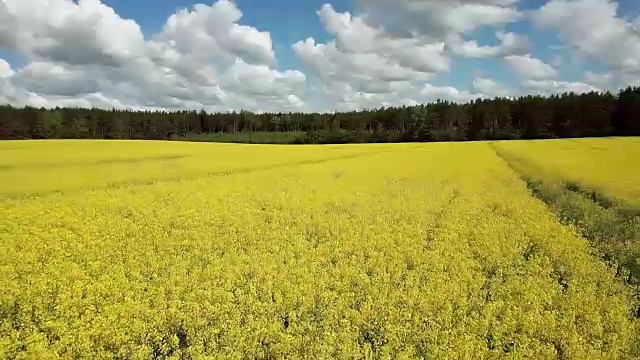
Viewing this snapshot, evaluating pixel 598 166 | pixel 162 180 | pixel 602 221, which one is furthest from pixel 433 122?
pixel 602 221

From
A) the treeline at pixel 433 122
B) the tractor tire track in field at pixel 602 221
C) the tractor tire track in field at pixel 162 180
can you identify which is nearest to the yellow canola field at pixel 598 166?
the tractor tire track in field at pixel 602 221

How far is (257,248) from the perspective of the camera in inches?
474

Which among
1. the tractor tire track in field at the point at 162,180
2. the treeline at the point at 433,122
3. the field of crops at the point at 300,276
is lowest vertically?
the field of crops at the point at 300,276

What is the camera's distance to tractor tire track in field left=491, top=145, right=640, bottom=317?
37.4ft

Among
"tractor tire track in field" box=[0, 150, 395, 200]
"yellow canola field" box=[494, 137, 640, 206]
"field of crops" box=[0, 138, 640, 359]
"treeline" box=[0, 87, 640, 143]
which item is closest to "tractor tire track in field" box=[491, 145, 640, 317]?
"field of crops" box=[0, 138, 640, 359]

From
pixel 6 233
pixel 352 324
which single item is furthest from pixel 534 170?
pixel 6 233

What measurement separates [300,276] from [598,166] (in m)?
22.4

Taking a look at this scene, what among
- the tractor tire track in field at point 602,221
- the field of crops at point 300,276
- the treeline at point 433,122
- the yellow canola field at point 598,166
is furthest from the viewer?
the treeline at point 433,122

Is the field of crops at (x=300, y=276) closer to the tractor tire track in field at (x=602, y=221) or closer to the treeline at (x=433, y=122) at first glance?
the tractor tire track in field at (x=602, y=221)

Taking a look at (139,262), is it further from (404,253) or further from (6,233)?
(404,253)

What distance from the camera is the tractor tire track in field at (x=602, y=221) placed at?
37.4 feet

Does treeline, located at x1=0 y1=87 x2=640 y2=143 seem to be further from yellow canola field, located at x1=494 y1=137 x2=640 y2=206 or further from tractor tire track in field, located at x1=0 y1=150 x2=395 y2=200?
tractor tire track in field, located at x1=0 y1=150 x2=395 y2=200

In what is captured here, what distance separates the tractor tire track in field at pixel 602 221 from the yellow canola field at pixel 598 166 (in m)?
0.75

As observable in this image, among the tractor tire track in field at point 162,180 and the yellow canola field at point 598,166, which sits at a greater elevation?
the yellow canola field at point 598,166
